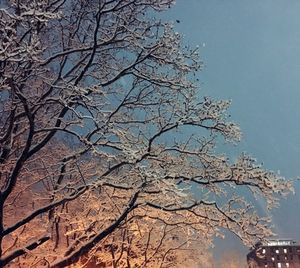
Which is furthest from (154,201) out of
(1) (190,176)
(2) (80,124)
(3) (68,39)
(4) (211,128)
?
(3) (68,39)

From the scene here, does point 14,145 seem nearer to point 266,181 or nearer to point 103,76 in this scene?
point 103,76

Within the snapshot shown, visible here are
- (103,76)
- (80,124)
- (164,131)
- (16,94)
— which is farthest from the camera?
(103,76)

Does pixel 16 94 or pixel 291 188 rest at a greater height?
pixel 16 94

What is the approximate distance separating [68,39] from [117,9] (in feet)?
4.44

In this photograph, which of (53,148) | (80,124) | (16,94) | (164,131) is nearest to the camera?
(16,94)

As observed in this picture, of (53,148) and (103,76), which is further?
(53,148)

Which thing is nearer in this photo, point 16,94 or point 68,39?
point 16,94

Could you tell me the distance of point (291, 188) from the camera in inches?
375

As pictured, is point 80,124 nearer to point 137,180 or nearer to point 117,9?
point 137,180

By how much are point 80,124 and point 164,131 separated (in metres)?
1.84

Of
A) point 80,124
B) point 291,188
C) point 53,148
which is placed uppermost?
point 53,148

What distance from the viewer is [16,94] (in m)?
8.16

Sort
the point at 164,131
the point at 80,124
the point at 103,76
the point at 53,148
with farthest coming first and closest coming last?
the point at 53,148, the point at 103,76, the point at 164,131, the point at 80,124

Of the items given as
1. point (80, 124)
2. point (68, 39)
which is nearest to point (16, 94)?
point (80, 124)
